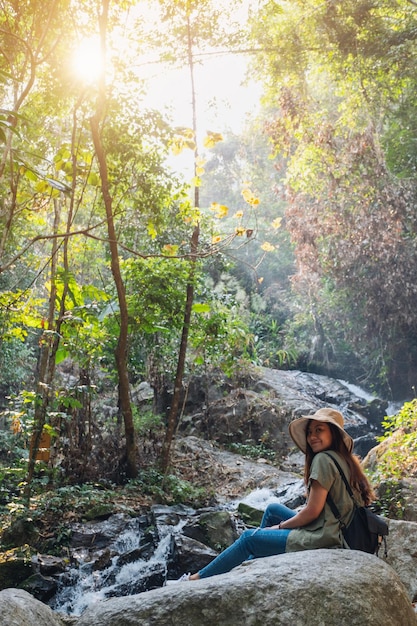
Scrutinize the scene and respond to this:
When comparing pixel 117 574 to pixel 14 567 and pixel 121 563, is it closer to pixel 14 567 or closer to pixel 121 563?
pixel 121 563

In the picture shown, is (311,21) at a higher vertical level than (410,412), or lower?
higher

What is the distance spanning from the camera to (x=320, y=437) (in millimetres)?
3381

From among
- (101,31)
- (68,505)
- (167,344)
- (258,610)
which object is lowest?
(68,505)

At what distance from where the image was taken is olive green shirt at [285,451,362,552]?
3.10m

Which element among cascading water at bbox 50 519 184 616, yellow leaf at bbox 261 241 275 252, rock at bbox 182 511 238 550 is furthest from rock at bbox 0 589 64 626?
yellow leaf at bbox 261 241 275 252

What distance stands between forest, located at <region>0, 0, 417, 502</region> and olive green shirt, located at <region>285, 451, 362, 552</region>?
7.39 ft

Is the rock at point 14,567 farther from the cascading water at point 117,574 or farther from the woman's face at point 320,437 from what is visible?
the woman's face at point 320,437

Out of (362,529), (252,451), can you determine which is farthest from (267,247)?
(252,451)

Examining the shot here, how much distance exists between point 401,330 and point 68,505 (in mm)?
13313

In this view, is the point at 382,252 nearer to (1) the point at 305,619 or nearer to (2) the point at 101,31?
(2) the point at 101,31

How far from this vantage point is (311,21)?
11.4 meters

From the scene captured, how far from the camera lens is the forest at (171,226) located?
6551 millimetres

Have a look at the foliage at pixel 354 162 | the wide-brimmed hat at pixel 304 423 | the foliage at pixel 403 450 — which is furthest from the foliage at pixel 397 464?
the foliage at pixel 354 162

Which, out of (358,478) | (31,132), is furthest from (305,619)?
(31,132)
